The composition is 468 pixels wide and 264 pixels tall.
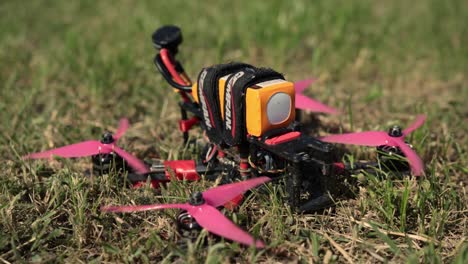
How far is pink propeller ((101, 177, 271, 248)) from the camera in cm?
251

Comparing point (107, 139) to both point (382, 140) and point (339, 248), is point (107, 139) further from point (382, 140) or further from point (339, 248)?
point (382, 140)

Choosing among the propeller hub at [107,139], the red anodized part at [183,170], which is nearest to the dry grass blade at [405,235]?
the red anodized part at [183,170]

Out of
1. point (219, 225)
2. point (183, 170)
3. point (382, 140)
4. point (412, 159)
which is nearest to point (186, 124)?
point (183, 170)

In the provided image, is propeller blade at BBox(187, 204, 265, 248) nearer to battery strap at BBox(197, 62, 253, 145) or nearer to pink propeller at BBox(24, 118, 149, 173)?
battery strap at BBox(197, 62, 253, 145)

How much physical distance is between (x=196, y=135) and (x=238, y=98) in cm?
132

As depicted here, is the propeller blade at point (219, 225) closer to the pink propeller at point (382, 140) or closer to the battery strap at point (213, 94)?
the battery strap at point (213, 94)

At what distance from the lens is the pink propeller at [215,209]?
2510 millimetres

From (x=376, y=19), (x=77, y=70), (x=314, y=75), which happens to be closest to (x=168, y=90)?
(x=77, y=70)

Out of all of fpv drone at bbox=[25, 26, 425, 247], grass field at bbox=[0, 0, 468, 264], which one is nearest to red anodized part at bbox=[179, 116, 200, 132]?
fpv drone at bbox=[25, 26, 425, 247]

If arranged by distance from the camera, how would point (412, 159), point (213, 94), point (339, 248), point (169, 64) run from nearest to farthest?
point (339, 248), point (213, 94), point (412, 159), point (169, 64)

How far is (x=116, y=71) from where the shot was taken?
4.88 meters

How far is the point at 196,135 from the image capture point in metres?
4.01

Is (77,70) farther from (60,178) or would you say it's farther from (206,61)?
(60,178)

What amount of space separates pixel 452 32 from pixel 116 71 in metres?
3.82
